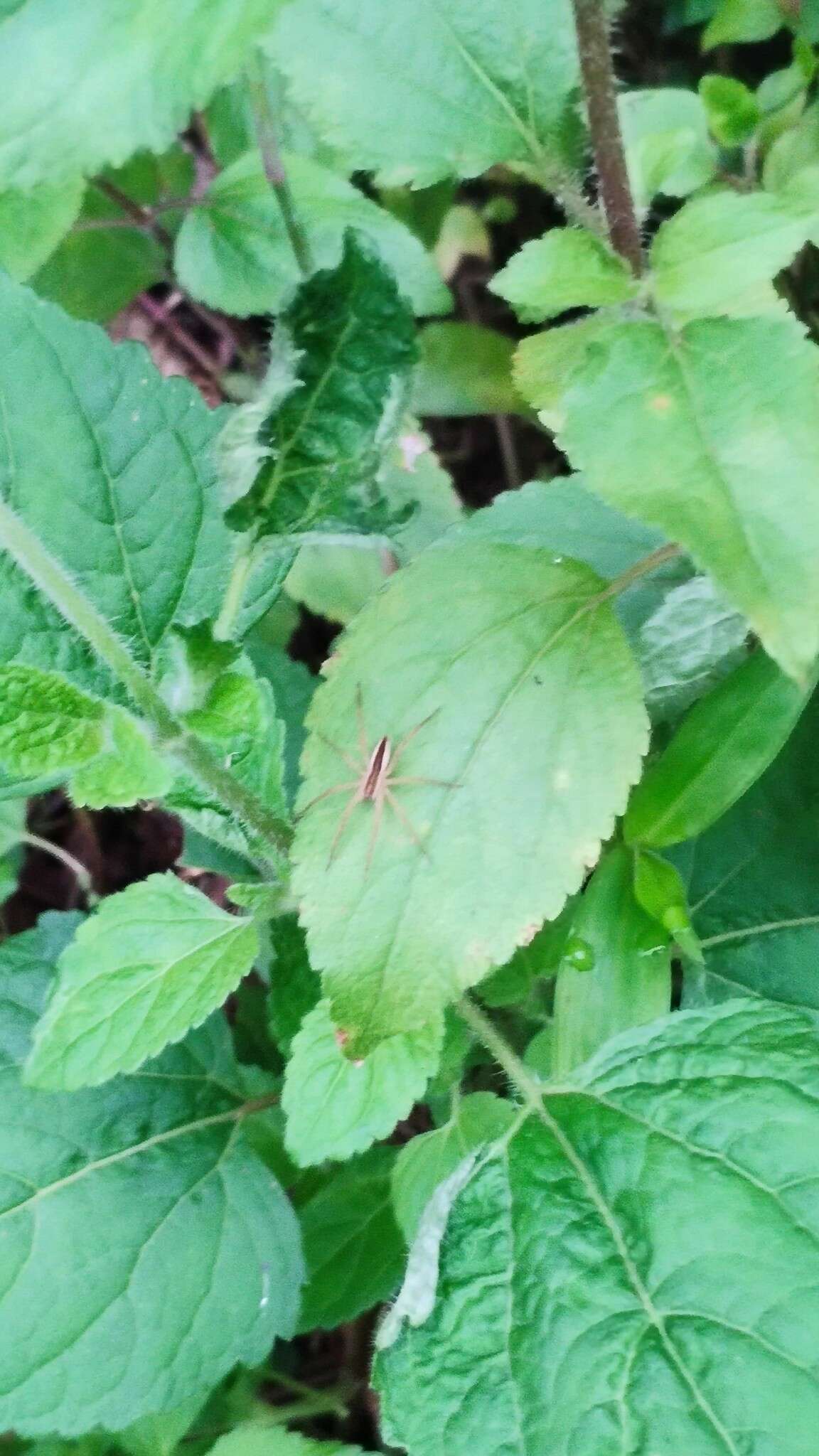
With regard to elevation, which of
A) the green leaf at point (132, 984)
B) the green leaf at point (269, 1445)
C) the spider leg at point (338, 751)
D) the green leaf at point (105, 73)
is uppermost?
the green leaf at point (105, 73)

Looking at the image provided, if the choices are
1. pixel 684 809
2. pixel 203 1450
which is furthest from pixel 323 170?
pixel 203 1450

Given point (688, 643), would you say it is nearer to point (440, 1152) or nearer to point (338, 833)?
point (338, 833)

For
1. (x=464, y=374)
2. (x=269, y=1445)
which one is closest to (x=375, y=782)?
(x=269, y=1445)

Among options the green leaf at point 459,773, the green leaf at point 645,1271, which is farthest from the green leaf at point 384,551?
the green leaf at point 645,1271

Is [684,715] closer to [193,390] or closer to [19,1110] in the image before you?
[193,390]

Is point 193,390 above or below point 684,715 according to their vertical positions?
above

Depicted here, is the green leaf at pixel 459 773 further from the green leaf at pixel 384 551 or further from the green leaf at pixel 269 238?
the green leaf at pixel 269 238
